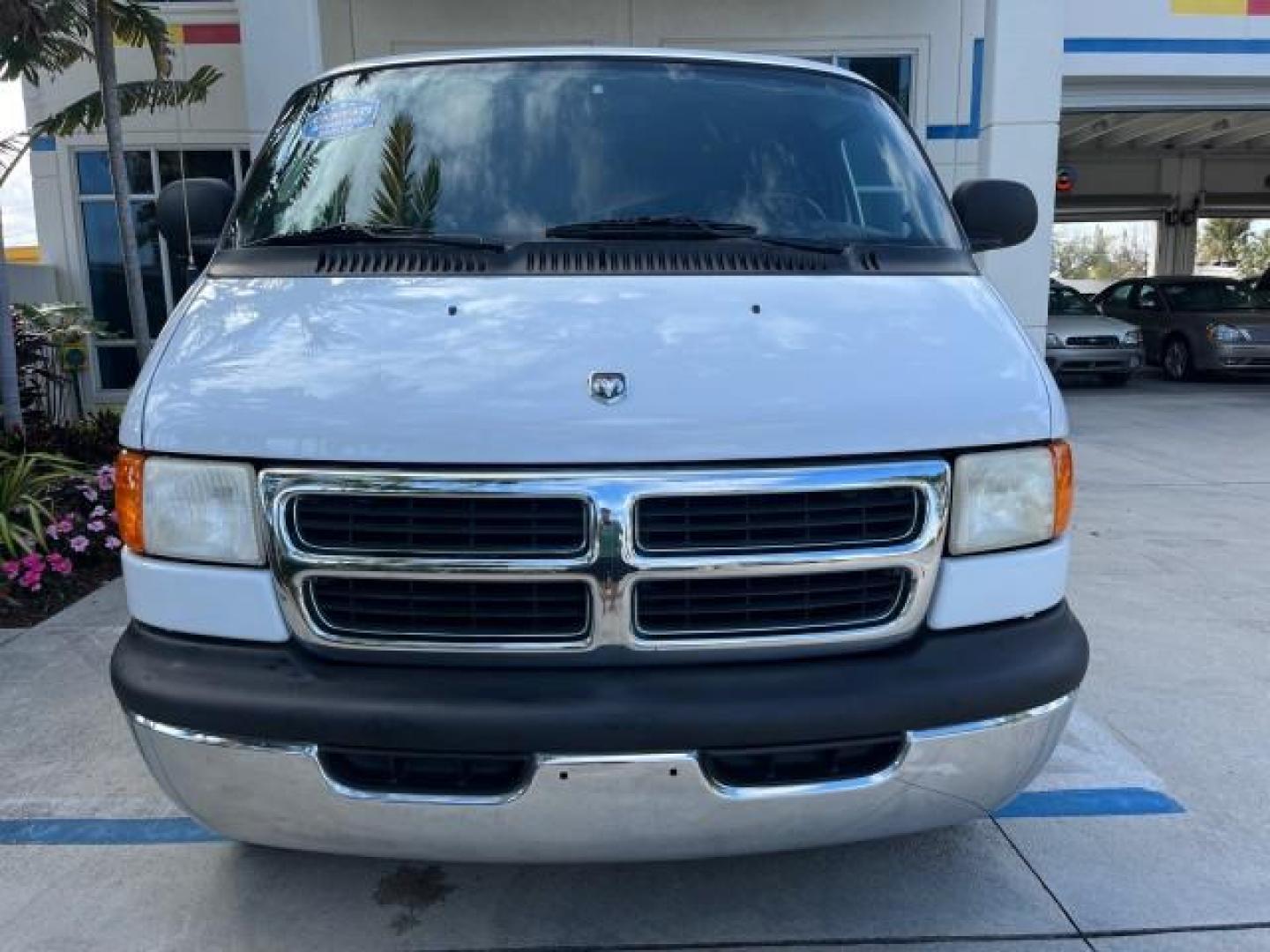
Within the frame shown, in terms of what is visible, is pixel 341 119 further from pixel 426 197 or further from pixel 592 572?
pixel 592 572

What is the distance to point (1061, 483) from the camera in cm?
233

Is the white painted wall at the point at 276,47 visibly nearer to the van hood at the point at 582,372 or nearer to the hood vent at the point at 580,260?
the hood vent at the point at 580,260

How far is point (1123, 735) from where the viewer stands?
3561 mm

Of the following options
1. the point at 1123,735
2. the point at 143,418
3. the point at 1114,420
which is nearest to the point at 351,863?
the point at 143,418

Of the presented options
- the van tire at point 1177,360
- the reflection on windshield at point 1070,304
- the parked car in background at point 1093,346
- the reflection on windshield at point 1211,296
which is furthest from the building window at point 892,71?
the reflection on windshield at point 1211,296

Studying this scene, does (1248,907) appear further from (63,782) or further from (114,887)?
(63,782)

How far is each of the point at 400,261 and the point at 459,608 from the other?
1.02 m

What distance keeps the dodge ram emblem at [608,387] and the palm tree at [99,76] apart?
5.97m

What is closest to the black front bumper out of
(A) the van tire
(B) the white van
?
(B) the white van

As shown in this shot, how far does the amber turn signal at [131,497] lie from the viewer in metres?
2.21

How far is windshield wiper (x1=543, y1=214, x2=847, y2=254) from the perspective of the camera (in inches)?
109

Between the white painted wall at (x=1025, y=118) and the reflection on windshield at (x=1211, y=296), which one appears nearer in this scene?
the white painted wall at (x=1025, y=118)

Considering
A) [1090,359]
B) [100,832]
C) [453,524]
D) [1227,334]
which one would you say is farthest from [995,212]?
[1227,334]

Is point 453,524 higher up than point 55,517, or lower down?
higher up
